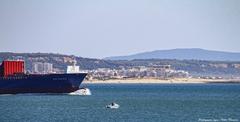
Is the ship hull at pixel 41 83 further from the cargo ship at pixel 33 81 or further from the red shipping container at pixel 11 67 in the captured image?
the red shipping container at pixel 11 67

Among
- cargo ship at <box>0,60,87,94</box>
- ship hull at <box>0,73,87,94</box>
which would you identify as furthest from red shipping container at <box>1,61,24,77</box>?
ship hull at <box>0,73,87,94</box>

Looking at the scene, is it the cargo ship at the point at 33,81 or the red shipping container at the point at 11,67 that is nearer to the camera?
the cargo ship at the point at 33,81

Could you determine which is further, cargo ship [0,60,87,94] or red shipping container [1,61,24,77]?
red shipping container [1,61,24,77]

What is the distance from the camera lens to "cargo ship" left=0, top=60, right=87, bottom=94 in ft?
465

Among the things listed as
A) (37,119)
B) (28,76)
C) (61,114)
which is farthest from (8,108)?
(28,76)

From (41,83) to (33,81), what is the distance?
1627 mm

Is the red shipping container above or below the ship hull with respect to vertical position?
above

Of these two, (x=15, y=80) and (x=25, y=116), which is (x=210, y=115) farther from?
(x=15, y=80)

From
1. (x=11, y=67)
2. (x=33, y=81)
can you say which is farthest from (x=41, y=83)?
(x=11, y=67)

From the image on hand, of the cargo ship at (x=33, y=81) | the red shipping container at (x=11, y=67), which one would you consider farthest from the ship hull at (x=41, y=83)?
the red shipping container at (x=11, y=67)

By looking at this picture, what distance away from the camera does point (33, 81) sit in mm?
143000

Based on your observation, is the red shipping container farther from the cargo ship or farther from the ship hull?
the ship hull

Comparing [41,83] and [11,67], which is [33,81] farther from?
[11,67]

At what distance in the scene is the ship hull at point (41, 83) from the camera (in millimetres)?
141750
